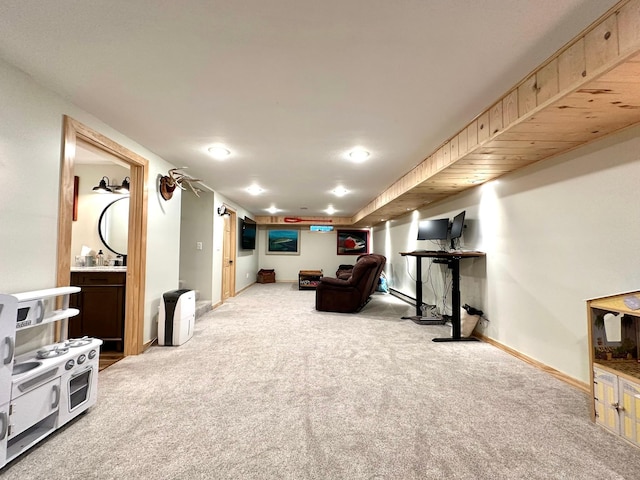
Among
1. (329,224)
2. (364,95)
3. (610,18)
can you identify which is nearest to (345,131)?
(364,95)

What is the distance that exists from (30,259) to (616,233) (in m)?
4.07

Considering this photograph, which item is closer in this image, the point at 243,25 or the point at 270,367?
the point at 243,25

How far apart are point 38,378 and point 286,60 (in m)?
2.30

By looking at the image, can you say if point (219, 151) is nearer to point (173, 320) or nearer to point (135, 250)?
point (135, 250)

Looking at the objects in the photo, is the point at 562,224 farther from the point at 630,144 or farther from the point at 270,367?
the point at 270,367

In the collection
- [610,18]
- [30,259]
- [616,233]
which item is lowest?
[30,259]

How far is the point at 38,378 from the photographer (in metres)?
1.54

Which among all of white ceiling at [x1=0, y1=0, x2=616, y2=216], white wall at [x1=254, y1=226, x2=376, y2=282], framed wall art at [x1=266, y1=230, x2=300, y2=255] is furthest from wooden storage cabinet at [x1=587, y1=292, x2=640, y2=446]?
framed wall art at [x1=266, y1=230, x2=300, y2=255]

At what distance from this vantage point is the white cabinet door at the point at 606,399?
64.7 inches

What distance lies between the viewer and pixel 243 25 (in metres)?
1.38

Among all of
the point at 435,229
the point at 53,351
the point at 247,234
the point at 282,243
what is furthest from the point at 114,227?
the point at 282,243

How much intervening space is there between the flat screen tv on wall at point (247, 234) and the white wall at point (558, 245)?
543cm

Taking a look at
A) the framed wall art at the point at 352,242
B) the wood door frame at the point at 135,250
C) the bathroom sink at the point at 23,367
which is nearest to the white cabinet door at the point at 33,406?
the bathroom sink at the point at 23,367

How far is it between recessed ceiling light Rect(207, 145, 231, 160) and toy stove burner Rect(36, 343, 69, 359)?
2188 millimetres
